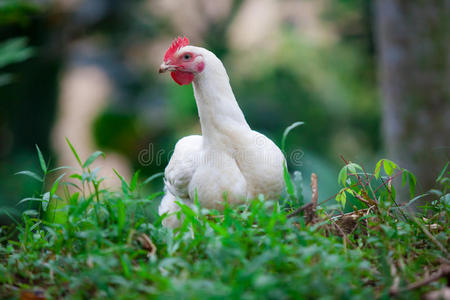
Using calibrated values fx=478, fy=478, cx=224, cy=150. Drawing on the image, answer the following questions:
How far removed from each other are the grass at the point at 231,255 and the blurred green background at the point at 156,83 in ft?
23.3

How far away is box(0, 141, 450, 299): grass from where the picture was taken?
158cm

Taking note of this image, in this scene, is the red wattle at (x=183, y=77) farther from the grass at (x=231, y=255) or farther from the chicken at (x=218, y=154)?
the grass at (x=231, y=255)

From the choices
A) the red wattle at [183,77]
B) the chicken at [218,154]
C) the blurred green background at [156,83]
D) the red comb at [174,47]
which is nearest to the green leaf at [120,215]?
the chicken at [218,154]

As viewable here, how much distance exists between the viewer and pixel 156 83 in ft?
38.4

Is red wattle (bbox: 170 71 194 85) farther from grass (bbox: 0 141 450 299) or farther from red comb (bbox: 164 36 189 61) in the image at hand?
grass (bbox: 0 141 450 299)

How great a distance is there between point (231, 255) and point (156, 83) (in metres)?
10.3

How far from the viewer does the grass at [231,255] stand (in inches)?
62.4

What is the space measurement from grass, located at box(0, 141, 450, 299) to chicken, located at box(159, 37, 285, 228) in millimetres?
632

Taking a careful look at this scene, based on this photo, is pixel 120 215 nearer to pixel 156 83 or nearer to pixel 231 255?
pixel 231 255

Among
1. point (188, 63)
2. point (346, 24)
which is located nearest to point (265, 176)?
point (188, 63)

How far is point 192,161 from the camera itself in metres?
3.25

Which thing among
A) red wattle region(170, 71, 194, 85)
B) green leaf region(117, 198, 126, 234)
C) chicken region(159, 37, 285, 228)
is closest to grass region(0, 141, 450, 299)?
green leaf region(117, 198, 126, 234)

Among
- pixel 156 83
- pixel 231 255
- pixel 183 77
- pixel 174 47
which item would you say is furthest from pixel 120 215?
pixel 156 83

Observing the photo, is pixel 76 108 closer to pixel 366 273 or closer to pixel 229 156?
pixel 229 156
